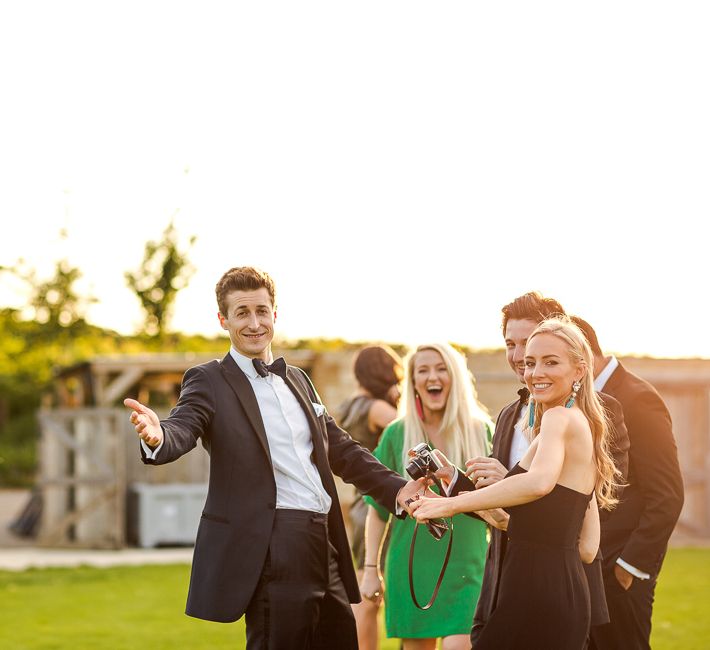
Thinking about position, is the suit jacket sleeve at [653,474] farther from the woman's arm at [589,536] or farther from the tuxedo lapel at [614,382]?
the woman's arm at [589,536]

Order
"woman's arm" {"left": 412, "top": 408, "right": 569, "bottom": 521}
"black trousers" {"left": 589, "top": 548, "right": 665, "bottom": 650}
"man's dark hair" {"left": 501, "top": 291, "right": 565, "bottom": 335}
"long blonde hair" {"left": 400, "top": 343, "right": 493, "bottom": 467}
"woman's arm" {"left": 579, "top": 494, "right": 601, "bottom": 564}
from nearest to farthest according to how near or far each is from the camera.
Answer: "woman's arm" {"left": 412, "top": 408, "right": 569, "bottom": 521}
"woman's arm" {"left": 579, "top": 494, "right": 601, "bottom": 564}
"man's dark hair" {"left": 501, "top": 291, "right": 565, "bottom": 335}
"black trousers" {"left": 589, "top": 548, "right": 665, "bottom": 650}
"long blonde hair" {"left": 400, "top": 343, "right": 493, "bottom": 467}

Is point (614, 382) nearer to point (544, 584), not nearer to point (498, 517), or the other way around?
point (498, 517)

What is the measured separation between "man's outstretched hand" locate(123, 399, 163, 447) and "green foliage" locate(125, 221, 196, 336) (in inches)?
971

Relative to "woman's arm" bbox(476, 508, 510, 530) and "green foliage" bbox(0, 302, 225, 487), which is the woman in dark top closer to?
"woman's arm" bbox(476, 508, 510, 530)

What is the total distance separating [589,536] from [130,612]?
7.62m

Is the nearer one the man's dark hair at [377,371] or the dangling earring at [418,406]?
the dangling earring at [418,406]

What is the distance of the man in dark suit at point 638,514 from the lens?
521 cm

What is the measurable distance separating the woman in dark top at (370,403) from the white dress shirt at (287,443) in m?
2.59

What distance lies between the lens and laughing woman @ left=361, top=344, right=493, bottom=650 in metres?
6.01

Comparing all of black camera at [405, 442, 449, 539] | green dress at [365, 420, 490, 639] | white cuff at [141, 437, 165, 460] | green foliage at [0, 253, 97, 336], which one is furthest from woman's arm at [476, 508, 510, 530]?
green foliage at [0, 253, 97, 336]

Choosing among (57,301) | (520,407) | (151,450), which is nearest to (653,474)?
(520,407)

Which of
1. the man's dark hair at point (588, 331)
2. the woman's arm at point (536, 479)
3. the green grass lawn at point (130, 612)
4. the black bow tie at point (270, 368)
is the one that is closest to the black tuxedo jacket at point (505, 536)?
the man's dark hair at point (588, 331)

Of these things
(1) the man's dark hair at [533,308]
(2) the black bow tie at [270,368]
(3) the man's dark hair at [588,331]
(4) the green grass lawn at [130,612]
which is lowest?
(4) the green grass lawn at [130,612]

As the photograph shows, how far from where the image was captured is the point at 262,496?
4.57 metres
